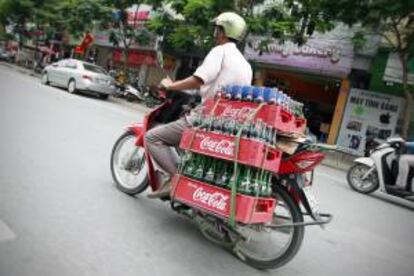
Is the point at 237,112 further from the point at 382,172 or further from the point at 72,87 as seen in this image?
the point at 72,87

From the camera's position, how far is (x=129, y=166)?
19.0 feet

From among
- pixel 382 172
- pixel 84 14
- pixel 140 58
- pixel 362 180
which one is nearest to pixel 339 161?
pixel 362 180

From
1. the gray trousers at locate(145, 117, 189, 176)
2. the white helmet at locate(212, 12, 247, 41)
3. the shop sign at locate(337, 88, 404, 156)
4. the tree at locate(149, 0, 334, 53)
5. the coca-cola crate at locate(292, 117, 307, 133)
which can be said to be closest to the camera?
the coca-cola crate at locate(292, 117, 307, 133)

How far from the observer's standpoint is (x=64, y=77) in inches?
854

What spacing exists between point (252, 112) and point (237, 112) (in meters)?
0.15

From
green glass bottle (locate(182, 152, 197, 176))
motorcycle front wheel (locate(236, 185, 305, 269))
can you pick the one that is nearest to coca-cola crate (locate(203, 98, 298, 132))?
green glass bottle (locate(182, 152, 197, 176))

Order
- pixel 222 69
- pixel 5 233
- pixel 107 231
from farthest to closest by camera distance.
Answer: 1. pixel 222 69
2. pixel 107 231
3. pixel 5 233

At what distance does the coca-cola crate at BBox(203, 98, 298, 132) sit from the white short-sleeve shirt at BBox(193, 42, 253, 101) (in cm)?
23

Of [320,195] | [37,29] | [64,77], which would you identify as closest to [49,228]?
[320,195]

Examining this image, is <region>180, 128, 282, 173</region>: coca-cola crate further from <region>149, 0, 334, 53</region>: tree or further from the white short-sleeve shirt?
<region>149, 0, 334, 53</region>: tree

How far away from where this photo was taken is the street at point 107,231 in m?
3.82

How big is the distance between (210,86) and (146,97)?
1173 mm

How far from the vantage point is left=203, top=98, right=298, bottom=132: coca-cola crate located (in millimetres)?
4117

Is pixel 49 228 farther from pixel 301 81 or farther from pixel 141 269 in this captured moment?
pixel 301 81
